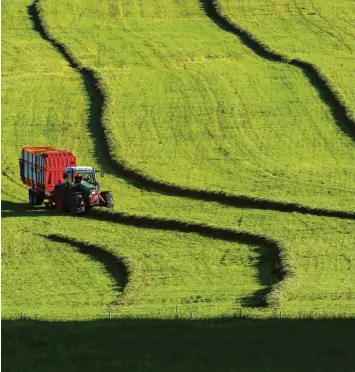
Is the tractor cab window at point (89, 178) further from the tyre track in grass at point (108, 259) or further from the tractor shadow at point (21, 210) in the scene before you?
the tyre track in grass at point (108, 259)

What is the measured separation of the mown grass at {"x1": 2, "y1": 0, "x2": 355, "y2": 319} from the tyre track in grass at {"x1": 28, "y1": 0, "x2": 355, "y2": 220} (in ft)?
1.88

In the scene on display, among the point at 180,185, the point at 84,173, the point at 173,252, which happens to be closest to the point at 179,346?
the point at 173,252

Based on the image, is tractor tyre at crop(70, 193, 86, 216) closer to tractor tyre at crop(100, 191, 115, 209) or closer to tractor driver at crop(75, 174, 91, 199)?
tractor driver at crop(75, 174, 91, 199)

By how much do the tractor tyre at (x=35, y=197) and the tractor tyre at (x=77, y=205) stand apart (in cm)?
300

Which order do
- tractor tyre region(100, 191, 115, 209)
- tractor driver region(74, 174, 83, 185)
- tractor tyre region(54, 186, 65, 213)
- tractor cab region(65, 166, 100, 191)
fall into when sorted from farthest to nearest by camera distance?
tractor cab region(65, 166, 100, 191)
tractor driver region(74, 174, 83, 185)
tractor tyre region(54, 186, 65, 213)
tractor tyre region(100, 191, 115, 209)

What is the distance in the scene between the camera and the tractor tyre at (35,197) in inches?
2159

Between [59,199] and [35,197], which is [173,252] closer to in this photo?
[59,199]

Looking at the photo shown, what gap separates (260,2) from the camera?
3893 inches

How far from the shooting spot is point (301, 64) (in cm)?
8125

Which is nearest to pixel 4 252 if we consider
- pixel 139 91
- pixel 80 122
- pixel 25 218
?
pixel 25 218

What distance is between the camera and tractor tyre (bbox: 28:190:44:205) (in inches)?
2159

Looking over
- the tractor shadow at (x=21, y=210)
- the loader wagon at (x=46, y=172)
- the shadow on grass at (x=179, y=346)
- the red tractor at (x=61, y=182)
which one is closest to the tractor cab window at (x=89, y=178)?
the red tractor at (x=61, y=182)

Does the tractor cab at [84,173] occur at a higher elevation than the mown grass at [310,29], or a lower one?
higher

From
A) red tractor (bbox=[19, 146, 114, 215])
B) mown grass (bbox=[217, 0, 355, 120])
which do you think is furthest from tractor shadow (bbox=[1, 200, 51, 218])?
mown grass (bbox=[217, 0, 355, 120])
